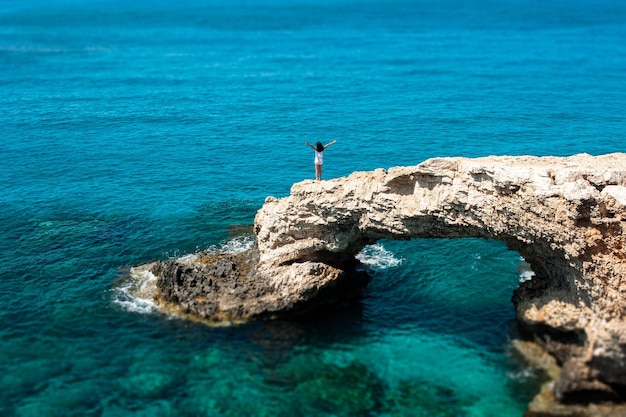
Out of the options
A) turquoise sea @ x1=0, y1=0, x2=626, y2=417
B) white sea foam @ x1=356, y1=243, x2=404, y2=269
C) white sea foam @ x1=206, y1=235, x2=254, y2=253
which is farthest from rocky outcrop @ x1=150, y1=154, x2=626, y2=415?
white sea foam @ x1=206, y1=235, x2=254, y2=253

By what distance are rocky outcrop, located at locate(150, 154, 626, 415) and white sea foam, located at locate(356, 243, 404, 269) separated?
12.5 ft

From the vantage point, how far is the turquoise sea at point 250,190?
3194 centimetres

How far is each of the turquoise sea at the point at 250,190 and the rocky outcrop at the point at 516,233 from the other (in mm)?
2253

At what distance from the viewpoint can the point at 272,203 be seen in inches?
1566

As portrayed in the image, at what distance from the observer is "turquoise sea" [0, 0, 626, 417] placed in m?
31.9

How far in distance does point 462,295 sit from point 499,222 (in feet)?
27.1

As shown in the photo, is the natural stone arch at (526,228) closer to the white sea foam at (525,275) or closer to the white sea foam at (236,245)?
the white sea foam at (525,275)

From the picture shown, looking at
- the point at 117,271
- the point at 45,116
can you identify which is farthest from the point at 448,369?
the point at 45,116

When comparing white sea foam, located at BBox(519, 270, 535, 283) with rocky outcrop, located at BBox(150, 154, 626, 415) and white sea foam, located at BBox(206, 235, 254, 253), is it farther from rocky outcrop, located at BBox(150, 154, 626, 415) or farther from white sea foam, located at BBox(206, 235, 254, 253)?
white sea foam, located at BBox(206, 235, 254, 253)

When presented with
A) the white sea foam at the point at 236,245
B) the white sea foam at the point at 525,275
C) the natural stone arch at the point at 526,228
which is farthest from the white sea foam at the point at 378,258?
the white sea foam at the point at 236,245

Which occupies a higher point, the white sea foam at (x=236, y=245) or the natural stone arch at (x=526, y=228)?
the natural stone arch at (x=526, y=228)

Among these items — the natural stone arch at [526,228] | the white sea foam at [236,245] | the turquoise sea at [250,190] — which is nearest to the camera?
the natural stone arch at [526,228]

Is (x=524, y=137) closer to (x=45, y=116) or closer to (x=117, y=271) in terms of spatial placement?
(x=117, y=271)

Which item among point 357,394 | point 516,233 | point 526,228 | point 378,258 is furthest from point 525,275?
point 357,394
